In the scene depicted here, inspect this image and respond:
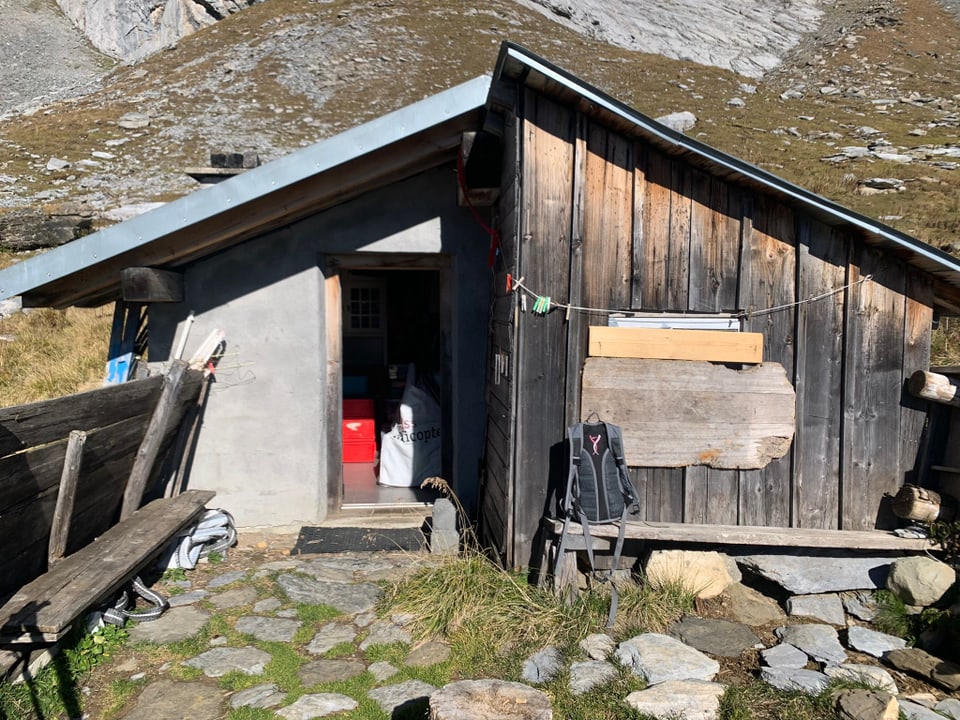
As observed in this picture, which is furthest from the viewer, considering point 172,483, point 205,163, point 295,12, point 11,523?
point 295,12

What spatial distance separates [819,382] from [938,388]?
2.41 feet

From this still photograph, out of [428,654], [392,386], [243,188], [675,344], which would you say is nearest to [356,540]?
[428,654]

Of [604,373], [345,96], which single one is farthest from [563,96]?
[345,96]

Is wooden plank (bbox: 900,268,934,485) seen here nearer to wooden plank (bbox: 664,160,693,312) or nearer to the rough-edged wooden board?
the rough-edged wooden board

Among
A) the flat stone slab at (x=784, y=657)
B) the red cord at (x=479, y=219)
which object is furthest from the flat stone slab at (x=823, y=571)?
the red cord at (x=479, y=219)

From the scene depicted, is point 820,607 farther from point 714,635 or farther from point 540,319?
point 540,319

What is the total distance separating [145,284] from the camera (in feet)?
17.9

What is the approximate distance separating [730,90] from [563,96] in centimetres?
3247

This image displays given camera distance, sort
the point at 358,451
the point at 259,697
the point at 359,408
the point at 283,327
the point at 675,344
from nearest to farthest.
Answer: the point at 259,697
the point at 675,344
the point at 283,327
the point at 358,451
the point at 359,408

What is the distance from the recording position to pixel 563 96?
15.1 feet

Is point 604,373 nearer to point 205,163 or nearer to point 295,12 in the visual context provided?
point 205,163

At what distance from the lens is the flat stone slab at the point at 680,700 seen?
338 cm

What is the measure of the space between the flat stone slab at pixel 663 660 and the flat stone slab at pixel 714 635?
0.15m

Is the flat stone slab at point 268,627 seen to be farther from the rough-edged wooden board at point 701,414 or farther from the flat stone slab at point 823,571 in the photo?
the flat stone slab at point 823,571
